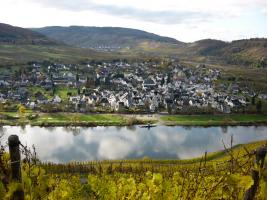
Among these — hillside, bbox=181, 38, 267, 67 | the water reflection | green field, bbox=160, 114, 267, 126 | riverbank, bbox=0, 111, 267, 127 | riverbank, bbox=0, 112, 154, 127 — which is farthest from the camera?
hillside, bbox=181, 38, 267, 67

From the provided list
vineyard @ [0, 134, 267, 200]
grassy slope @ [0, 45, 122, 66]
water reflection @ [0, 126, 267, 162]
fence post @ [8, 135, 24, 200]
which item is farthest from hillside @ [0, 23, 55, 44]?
fence post @ [8, 135, 24, 200]

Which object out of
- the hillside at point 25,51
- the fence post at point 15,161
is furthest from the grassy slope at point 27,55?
the fence post at point 15,161

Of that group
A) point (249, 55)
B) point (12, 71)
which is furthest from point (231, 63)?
point (12, 71)

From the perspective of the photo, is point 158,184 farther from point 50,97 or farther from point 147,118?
point 50,97

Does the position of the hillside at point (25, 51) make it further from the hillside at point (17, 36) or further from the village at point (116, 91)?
the village at point (116, 91)

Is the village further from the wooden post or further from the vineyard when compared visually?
the wooden post

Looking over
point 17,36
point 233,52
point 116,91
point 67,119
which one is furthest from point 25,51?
point 233,52

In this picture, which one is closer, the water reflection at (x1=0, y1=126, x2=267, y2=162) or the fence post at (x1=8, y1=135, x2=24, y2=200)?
the fence post at (x1=8, y1=135, x2=24, y2=200)

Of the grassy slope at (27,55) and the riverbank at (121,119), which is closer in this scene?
the riverbank at (121,119)
